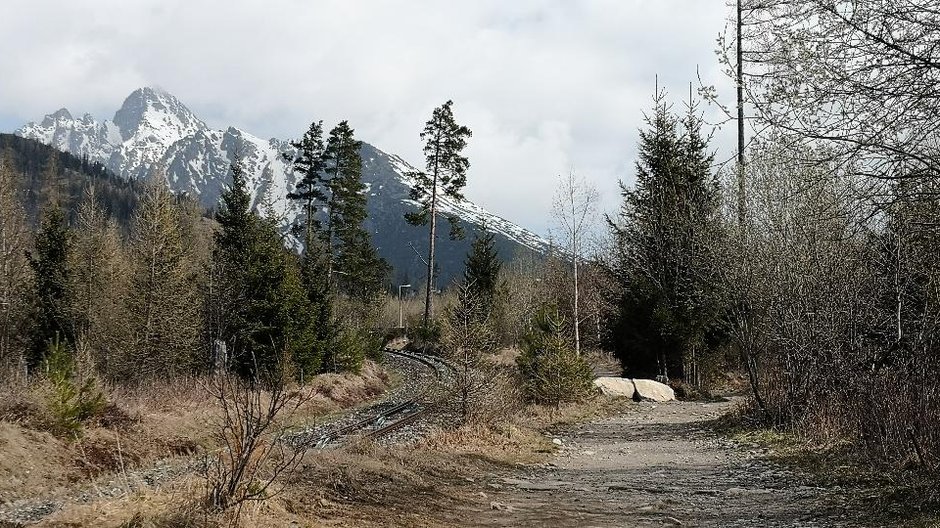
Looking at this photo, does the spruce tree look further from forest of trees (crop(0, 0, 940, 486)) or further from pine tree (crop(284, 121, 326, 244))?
pine tree (crop(284, 121, 326, 244))

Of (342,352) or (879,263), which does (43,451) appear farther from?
(342,352)

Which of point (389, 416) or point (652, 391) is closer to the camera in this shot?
point (389, 416)

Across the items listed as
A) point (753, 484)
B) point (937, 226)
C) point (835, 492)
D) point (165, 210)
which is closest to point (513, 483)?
point (753, 484)

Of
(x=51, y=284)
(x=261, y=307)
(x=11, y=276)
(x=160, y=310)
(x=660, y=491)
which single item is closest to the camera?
(x=660, y=491)

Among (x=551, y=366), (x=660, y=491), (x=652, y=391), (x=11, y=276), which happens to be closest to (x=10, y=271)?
(x=11, y=276)

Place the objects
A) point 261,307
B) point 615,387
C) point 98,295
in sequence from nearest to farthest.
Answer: point 615,387
point 261,307
point 98,295

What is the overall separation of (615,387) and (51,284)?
2176 cm

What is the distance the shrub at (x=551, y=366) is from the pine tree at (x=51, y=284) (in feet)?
60.4

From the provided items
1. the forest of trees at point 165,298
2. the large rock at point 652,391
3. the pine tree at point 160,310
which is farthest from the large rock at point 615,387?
the pine tree at point 160,310

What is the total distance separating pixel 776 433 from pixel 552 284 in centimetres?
3741

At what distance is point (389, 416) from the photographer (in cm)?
2084

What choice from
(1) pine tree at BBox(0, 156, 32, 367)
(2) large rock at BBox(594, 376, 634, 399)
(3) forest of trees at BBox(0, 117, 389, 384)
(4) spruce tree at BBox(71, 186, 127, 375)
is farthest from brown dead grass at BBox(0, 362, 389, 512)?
(1) pine tree at BBox(0, 156, 32, 367)

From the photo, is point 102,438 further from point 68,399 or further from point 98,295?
point 98,295

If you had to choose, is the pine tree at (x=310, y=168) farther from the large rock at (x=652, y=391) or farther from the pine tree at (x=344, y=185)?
the large rock at (x=652, y=391)
